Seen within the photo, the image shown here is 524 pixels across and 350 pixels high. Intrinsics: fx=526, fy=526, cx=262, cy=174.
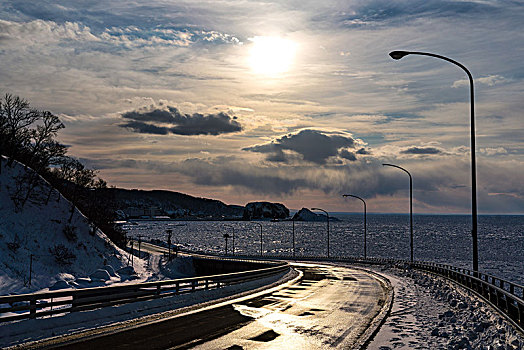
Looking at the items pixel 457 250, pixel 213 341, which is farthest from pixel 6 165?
pixel 457 250

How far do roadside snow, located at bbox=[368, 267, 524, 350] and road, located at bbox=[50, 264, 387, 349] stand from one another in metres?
0.98

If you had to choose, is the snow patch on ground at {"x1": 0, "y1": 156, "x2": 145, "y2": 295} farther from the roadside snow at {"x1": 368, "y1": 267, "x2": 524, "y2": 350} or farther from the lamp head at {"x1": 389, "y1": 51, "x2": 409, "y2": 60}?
the lamp head at {"x1": 389, "y1": 51, "x2": 409, "y2": 60}

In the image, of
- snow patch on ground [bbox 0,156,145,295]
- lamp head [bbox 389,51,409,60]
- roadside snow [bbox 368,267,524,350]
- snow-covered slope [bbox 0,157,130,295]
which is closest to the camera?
roadside snow [bbox 368,267,524,350]

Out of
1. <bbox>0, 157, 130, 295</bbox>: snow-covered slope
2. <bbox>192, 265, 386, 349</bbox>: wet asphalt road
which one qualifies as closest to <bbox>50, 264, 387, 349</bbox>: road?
<bbox>192, 265, 386, 349</bbox>: wet asphalt road

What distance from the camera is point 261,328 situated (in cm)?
1675

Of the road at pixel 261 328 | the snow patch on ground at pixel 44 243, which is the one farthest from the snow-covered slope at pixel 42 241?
the road at pixel 261 328

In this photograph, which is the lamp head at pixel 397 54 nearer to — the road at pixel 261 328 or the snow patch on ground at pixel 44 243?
the road at pixel 261 328

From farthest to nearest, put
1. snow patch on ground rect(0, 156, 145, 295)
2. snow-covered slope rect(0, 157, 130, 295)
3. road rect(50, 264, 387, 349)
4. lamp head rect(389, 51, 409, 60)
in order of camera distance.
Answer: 1. snow-covered slope rect(0, 157, 130, 295)
2. snow patch on ground rect(0, 156, 145, 295)
3. lamp head rect(389, 51, 409, 60)
4. road rect(50, 264, 387, 349)

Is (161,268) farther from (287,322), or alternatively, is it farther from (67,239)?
(287,322)

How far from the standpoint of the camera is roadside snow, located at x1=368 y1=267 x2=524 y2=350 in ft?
44.5

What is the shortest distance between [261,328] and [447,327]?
5897mm

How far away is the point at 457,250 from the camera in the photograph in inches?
6412

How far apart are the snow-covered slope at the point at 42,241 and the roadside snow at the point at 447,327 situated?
39493 mm

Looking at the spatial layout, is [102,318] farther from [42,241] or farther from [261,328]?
[42,241]
